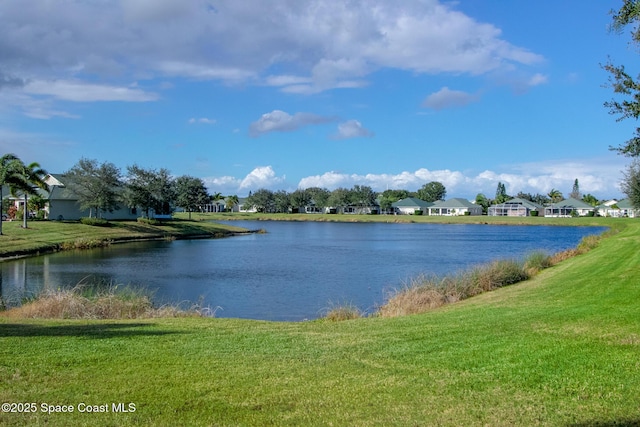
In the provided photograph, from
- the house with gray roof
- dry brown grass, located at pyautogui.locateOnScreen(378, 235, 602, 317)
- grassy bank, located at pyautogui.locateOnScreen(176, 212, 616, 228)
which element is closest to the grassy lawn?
dry brown grass, located at pyautogui.locateOnScreen(378, 235, 602, 317)

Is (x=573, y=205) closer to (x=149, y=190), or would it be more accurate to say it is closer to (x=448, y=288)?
(x=149, y=190)

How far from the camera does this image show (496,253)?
44875mm

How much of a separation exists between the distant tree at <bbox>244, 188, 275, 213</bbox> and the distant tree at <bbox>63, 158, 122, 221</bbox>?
84985 millimetres

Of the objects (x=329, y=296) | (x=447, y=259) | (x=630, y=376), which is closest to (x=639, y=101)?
(x=630, y=376)

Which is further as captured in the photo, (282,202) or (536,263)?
(282,202)

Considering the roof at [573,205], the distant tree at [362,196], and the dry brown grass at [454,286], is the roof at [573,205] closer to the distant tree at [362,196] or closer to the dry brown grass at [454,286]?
the distant tree at [362,196]

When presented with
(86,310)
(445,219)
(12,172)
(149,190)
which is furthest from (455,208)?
(86,310)

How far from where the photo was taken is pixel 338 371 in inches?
307

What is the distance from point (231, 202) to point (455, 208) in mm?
64935

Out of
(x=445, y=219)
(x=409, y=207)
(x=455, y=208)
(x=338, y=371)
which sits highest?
(x=409, y=207)

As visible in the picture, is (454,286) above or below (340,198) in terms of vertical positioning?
below

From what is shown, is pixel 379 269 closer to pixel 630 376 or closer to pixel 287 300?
pixel 287 300

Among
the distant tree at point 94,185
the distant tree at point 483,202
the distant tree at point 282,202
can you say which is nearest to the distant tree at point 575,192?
the distant tree at point 483,202

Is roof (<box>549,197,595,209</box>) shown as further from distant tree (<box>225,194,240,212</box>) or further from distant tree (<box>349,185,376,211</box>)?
distant tree (<box>225,194,240,212</box>)
